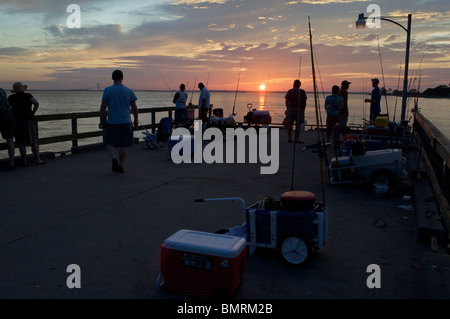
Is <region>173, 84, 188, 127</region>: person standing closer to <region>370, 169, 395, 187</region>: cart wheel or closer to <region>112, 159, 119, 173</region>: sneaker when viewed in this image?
<region>112, 159, 119, 173</region>: sneaker

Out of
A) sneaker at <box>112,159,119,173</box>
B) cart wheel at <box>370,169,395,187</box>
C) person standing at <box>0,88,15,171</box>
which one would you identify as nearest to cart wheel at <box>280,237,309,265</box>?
cart wheel at <box>370,169,395,187</box>

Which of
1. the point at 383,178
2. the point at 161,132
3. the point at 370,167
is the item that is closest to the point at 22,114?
the point at 161,132

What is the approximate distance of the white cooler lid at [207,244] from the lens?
3498mm

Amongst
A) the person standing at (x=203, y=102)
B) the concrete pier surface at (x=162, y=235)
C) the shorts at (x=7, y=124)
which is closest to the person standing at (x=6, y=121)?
the shorts at (x=7, y=124)

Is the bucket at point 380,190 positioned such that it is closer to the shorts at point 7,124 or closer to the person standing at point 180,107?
the shorts at point 7,124

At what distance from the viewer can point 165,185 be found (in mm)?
7902

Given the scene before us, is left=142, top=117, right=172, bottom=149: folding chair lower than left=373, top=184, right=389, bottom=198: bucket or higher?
higher

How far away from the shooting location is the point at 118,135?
8.89 m

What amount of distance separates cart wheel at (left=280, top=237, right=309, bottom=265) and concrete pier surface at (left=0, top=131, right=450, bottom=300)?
0.08 metres

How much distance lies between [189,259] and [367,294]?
1.56 meters

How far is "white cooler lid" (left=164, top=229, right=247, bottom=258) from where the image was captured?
3.50 m
